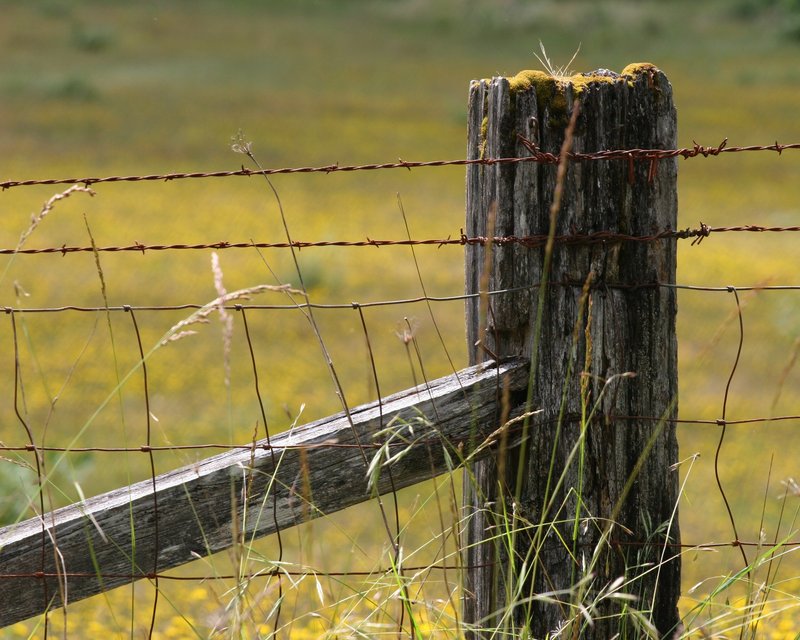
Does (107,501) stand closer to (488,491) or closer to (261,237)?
(488,491)

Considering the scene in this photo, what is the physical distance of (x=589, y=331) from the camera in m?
1.86

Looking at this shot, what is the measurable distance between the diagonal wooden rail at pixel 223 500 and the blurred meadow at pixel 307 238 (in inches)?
3.2

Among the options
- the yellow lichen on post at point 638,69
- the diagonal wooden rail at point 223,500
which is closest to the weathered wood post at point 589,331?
the yellow lichen on post at point 638,69

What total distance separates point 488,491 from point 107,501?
709 millimetres

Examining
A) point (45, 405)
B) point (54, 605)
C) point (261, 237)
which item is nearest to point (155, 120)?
point (261, 237)

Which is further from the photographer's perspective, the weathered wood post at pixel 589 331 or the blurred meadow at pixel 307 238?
the blurred meadow at pixel 307 238

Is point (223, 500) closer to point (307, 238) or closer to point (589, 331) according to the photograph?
point (589, 331)

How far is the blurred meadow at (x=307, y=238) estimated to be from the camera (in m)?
4.79

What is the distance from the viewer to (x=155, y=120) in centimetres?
2331

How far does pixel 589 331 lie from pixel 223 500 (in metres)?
0.73

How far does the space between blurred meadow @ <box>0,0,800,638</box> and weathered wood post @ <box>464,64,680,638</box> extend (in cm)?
12

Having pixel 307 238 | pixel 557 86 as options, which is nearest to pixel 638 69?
pixel 557 86

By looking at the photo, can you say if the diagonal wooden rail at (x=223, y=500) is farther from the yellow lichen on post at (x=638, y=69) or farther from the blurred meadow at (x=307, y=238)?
the yellow lichen on post at (x=638, y=69)

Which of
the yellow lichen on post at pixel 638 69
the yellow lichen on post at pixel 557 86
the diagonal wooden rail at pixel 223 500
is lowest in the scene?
the diagonal wooden rail at pixel 223 500
